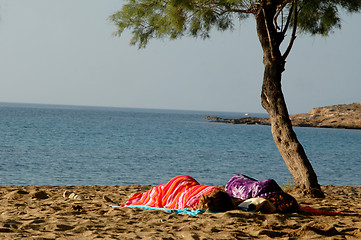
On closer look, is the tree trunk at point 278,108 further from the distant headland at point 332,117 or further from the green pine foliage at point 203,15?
the distant headland at point 332,117

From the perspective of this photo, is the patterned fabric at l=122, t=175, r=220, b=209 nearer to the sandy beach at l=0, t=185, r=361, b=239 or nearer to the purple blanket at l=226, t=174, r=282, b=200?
the sandy beach at l=0, t=185, r=361, b=239

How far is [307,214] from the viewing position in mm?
6594

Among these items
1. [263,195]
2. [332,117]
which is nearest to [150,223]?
[263,195]

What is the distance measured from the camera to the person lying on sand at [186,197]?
6395 mm

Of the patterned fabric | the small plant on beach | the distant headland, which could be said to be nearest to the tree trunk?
the small plant on beach

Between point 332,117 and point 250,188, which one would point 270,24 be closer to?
point 250,188

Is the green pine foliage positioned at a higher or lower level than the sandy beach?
higher

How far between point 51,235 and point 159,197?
8.32 ft

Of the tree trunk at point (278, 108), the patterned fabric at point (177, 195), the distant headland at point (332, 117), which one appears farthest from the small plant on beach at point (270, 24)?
the distant headland at point (332, 117)

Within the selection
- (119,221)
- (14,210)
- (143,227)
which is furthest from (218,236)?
(14,210)

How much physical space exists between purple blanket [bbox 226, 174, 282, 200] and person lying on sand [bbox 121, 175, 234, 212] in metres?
0.60

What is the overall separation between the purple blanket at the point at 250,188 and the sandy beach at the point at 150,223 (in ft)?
2.03

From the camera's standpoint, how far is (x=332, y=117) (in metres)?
82.8

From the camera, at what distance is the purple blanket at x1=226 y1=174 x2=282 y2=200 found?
684cm
